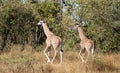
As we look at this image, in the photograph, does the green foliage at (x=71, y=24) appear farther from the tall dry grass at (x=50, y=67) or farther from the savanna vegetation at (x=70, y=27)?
the tall dry grass at (x=50, y=67)

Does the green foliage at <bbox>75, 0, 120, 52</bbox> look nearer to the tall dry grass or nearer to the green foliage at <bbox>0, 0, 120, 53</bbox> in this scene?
the green foliage at <bbox>0, 0, 120, 53</bbox>

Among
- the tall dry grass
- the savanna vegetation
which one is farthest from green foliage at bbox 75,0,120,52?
the tall dry grass

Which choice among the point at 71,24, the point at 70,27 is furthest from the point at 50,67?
the point at 70,27

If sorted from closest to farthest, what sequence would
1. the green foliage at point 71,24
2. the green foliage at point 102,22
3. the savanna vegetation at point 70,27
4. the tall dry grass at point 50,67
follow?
the tall dry grass at point 50,67 < the savanna vegetation at point 70,27 < the green foliage at point 102,22 < the green foliage at point 71,24

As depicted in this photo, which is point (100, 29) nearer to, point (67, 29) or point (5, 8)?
point (67, 29)

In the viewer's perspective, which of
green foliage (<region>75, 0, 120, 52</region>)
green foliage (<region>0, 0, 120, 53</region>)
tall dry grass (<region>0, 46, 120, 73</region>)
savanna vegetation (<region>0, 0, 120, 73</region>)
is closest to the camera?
tall dry grass (<region>0, 46, 120, 73</region>)

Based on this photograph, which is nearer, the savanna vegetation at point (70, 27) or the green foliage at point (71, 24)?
the savanna vegetation at point (70, 27)

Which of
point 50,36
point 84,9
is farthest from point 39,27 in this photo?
point 50,36

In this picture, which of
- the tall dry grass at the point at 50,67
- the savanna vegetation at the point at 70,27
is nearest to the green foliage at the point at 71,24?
the savanna vegetation at the point at 70,27

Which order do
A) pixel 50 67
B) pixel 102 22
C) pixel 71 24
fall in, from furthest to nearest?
pixel 71 24, pixel 102 22, pixel 50 67

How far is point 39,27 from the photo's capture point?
2466cm

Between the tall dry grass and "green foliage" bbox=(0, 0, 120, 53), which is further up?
the tall dry grass

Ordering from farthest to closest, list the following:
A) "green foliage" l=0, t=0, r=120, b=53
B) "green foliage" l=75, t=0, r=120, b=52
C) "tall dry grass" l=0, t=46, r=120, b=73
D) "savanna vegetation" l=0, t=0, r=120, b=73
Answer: "green foliage" l=0, t=0, r=120, b=53
"green foliage" l=75, t=0, r=120, b=52
"savanna vegetation" l=0, t=0, r=120, b=73
"tall dry grass" l=0, t=46, r=120, b=73

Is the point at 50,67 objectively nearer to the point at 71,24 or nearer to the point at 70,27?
the point at 71,24
